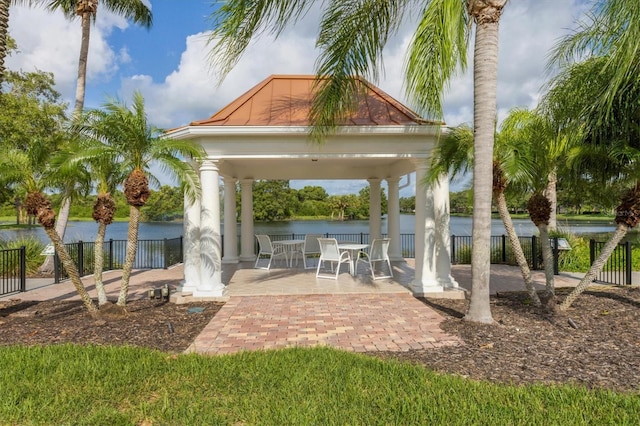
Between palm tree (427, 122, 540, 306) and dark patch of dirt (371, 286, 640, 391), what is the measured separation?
85cm

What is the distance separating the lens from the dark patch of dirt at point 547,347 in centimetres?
383

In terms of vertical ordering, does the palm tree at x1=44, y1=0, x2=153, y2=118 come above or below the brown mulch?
above

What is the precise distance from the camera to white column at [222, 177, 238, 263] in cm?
1259

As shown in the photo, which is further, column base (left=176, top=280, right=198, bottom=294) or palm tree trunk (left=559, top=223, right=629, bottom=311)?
A: column base (left=176, top=280, right=198, bottom=294)

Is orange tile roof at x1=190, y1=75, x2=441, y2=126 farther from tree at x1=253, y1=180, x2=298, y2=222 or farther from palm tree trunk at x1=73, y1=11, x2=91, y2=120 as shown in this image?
tree at x1=253, y1=180, x2=298, y2=222

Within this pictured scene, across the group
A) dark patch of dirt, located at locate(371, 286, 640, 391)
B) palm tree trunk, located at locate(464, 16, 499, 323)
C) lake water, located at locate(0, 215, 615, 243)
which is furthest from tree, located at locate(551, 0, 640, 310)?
lake water, located at locate(0, 215, 615, 243)

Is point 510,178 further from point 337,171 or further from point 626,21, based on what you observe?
point 337,171

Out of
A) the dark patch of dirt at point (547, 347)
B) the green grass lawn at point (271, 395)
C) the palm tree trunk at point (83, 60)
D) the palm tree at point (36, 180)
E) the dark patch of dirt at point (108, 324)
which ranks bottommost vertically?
the dark patch of dirt at point (108, 324)

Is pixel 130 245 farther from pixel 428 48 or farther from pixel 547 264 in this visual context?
pixel 547 264

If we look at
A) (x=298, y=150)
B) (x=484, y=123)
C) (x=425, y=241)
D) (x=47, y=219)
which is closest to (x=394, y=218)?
(x=425, y=241)

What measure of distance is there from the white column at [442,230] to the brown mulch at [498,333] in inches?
29.8

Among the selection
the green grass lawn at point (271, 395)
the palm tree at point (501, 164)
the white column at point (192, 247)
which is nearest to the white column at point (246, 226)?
the white column at point (192, 247)

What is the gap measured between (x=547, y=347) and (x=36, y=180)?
7.78m

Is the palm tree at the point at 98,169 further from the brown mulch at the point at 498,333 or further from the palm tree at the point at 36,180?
the brown mulch at the point at 498,333
